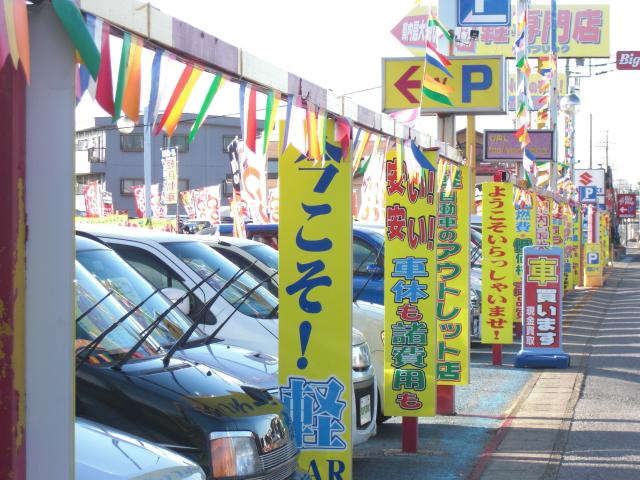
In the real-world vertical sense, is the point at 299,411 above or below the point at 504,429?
above

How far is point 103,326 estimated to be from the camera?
5.21m

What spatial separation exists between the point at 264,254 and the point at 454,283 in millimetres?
1957

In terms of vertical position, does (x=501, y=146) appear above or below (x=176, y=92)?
above

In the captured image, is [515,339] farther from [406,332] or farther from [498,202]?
[406,332]

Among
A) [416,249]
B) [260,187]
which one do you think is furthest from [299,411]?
[260,187]

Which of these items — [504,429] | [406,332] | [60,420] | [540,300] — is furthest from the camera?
[540,300]

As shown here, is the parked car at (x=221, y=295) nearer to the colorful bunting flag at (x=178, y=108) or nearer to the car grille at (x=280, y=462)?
the car grille at (x=280, y=462)

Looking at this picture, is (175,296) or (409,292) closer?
(175,296)

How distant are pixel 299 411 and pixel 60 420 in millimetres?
3167

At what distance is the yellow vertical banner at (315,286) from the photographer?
5781mm

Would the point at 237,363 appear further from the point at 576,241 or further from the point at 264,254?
the point at 576,241

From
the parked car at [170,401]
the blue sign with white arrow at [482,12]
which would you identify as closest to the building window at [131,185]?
the blue sign with white arrow at [482,12]

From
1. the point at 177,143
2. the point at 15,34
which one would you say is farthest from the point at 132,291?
the point at 177,143

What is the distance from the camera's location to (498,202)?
1432cm
